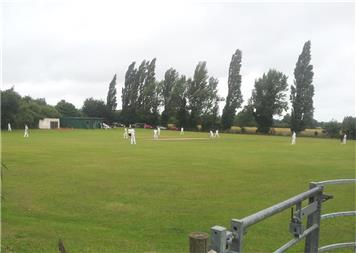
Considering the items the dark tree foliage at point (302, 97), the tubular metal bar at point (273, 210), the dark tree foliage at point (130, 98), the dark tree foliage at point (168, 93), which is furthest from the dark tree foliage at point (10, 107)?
the tubular metal bar at point (273, 210)

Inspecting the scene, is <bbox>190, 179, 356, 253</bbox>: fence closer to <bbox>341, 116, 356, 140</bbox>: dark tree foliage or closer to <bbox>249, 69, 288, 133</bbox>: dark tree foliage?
<bbox>341, 116, 356, 140</bbox>: dark tree foliage

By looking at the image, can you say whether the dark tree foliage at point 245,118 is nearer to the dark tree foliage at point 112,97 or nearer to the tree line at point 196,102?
the tree line at point 196,102

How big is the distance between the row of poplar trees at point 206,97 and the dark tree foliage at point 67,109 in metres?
13.3

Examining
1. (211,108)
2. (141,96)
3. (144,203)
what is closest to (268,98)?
(211,108)

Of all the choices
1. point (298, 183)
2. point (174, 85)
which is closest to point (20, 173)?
point (298, 183)

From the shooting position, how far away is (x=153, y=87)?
86000mm

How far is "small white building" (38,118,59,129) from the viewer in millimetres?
77100

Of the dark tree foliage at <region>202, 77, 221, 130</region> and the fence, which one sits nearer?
the fence

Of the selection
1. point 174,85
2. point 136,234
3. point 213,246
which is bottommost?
point 136,234

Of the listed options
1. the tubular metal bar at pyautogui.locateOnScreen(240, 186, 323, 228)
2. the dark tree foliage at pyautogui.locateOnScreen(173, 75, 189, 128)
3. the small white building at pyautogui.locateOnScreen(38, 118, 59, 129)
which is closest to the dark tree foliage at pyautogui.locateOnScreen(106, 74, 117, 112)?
the small white building at pyautogui.locateOnScreen(38, 118, 59, 129)

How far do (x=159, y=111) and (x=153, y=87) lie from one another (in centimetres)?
537

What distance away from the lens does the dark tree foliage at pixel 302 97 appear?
65.6 m

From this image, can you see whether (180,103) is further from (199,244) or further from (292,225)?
(199,244)

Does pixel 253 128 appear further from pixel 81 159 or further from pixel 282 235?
pixel 282 235
